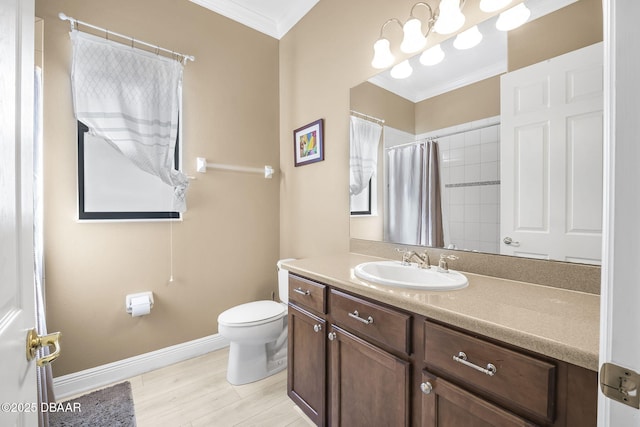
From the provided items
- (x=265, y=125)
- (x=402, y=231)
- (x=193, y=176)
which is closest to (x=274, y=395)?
(x=402, y=231)

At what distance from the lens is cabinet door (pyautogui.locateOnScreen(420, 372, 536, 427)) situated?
2.47 ft

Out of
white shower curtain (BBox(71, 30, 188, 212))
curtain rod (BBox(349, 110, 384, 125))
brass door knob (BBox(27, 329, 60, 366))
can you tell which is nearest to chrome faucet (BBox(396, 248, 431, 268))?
curtain rod (BBox(349, 110, 384, 125))

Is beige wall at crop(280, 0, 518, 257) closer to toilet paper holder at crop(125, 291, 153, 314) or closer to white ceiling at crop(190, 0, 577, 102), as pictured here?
white ceiling at crop(190, 0, 577, 102)

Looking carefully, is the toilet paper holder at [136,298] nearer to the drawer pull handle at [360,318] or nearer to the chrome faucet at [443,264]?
the drawer pull handle at [360,318]

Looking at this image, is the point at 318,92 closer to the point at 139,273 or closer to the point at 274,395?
the point at 139,273

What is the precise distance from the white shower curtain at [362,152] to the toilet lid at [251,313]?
1.00 metres

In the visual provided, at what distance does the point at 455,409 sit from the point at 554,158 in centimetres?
97

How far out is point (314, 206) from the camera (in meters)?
2.27

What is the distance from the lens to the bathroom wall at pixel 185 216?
1736 mm

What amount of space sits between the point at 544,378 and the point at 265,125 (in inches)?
97.7

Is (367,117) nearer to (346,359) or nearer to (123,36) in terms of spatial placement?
(346,359)

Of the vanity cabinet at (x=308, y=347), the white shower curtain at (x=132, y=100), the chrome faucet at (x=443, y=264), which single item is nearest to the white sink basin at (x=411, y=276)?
the chrome faucet at (x=443, y=264)

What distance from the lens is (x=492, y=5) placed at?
4.03 ft

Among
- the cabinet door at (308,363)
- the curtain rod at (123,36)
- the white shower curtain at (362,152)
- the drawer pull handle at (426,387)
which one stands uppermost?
the curtain rod at (123,36)
